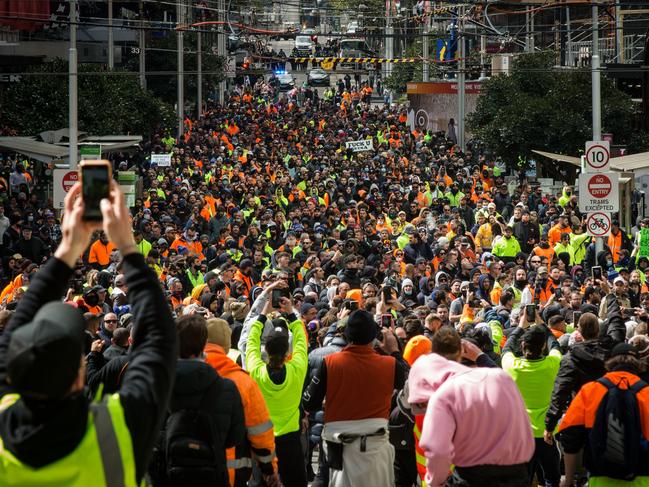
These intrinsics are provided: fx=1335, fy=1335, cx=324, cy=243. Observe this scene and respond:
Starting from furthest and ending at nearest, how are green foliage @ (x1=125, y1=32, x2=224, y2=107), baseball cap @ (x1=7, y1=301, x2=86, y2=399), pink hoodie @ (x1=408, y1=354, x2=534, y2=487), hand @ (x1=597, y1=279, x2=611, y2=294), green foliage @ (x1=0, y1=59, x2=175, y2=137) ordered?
1. green foliage @ (x1=125, y1=32, x2=224, y2=107)
2. green foliage @ (x1=0, y1=59, x2=175, y2=137)
3. hand @ (x1=597, y1=279, x2=611, y2=294)
4. pink hoodie @ (x1=408, y1=354, x2=534, y2=487)
5. baseball cap @ (x1=7, y1=301, x2=86, y2=399)

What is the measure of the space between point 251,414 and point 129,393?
3.33 m

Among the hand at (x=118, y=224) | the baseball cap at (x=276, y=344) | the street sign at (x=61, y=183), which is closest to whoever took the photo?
the hand at (x=118, y=224)

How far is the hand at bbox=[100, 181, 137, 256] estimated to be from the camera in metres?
3.70

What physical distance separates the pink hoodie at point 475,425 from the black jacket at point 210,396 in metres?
1.06

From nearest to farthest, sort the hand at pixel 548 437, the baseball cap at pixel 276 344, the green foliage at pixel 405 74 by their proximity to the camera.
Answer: the baseball cap at pixel 276 344 → the hand at pixel 548 437 → the green foliage at pixel 405 74

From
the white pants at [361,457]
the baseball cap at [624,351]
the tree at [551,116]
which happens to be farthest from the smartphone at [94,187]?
the tree at [551,116]

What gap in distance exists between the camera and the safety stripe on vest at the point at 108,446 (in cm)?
354

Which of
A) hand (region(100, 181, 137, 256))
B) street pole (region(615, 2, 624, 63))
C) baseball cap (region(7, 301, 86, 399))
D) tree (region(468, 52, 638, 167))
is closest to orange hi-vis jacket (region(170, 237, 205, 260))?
tree (region(468, 52, 638, 167))

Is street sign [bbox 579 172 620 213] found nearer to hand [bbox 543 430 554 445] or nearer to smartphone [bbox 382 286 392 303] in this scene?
smartphone [bbox 382 286 392 303]

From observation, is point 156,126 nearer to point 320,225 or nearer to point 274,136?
point 274,136

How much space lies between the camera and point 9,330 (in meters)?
3.89

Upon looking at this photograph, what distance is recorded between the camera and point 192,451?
6.23 m

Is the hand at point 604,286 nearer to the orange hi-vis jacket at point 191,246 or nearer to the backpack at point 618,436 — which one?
the orange hi-vis jacket at point 191,246

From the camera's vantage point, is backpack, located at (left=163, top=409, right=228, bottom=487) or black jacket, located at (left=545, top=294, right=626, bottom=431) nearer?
backpack, located at (left=163, top=409, right=228, bottom=487)
